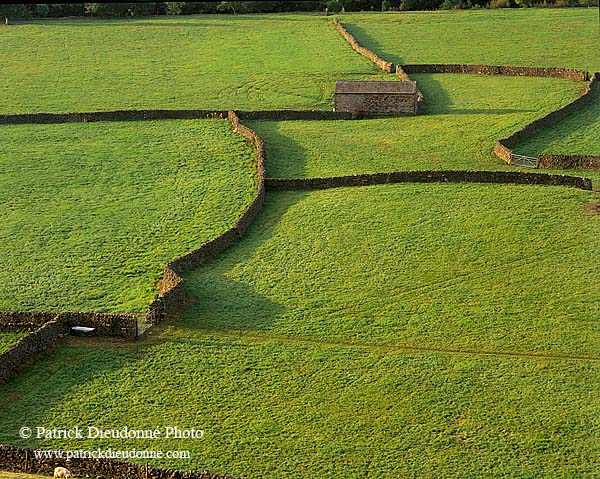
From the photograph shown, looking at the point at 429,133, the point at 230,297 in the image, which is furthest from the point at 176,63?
the point at 230,297

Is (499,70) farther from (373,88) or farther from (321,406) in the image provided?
(321,406)

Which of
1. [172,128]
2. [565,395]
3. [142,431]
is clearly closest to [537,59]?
[172,128]

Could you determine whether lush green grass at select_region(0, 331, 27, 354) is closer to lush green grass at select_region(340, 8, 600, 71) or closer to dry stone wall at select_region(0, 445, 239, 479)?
dry stone wall at select_region(0, 445, 239, 479)

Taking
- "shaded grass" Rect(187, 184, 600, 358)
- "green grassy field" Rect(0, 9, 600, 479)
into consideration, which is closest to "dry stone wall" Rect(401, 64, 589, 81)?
"green grassy field" Rect(0, 9, 600, 479)

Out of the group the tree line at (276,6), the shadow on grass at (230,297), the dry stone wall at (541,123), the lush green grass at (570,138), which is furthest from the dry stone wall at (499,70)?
the shadow on grass at (230,297)

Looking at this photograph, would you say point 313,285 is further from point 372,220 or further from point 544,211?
point 544,211

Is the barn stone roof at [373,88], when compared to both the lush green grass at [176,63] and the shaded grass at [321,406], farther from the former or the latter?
the shaded grass at [321,406]
